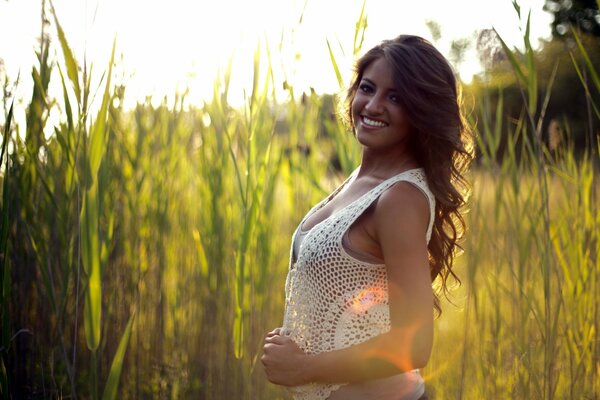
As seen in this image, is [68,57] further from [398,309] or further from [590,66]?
[590,66]

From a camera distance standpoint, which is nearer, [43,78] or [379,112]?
[379,112]

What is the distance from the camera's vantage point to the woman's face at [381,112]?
1.25 metres

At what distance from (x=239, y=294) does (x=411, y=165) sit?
0.55 meters

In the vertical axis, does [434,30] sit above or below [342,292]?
above

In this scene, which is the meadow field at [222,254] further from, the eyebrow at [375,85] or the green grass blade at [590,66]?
the eyebrow at [375,85]

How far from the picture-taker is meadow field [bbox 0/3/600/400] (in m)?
1.77

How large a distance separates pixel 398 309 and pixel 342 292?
14 centimetres

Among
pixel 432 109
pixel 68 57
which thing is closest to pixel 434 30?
pixel 432 109

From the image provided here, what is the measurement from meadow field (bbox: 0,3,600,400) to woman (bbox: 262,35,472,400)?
1.12ft

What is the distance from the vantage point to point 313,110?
7.16ft

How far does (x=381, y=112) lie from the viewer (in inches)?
49.0

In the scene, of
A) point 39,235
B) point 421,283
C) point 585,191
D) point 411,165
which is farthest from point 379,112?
point 585,191

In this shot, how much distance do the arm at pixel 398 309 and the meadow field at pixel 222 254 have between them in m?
0.48

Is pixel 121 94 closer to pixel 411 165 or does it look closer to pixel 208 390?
pixel 208 390
